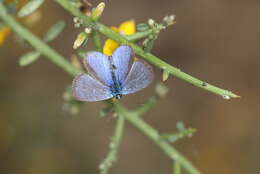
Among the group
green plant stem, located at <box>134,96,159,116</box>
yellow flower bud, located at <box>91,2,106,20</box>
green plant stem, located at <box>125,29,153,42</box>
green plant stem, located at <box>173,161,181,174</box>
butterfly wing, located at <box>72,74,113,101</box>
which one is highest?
yellow flower bud, located at <box>91,2,106,20</box>

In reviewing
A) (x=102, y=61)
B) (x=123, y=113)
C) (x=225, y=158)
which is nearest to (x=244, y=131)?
(x=225, y=158)

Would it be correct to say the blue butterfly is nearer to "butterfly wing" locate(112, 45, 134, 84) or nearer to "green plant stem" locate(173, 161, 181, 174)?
"butterfly wing" locate(112, 45, 134, 84)

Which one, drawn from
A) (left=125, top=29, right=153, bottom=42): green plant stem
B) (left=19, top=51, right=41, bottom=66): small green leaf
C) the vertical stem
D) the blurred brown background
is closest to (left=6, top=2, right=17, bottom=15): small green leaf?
the vertical stem

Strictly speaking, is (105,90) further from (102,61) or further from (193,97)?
(193,97)

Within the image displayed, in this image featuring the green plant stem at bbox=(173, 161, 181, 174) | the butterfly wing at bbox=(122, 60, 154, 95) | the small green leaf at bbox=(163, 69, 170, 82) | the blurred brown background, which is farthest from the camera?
the blurred brown background

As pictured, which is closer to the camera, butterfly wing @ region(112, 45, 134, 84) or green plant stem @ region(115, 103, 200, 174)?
butterfly wing @ region(112, 45, 134, 84)

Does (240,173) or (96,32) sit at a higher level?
(96,32)
